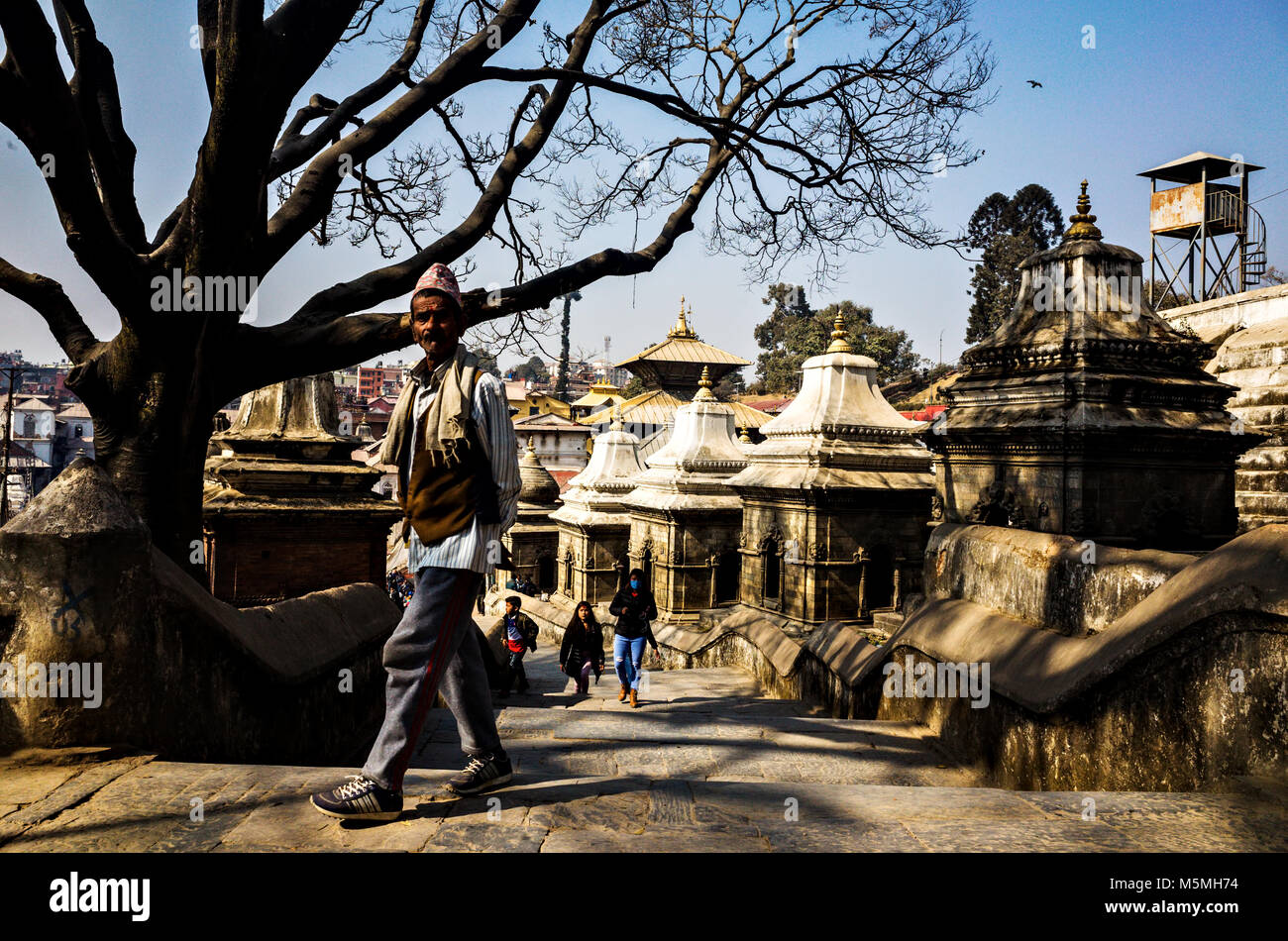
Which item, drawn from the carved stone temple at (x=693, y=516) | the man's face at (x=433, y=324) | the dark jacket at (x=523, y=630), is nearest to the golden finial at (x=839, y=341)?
the carved stone temple at (x=693, y=516)

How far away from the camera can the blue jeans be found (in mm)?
10086

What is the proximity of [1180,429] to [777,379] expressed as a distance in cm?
6453

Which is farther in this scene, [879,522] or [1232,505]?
[879,522]

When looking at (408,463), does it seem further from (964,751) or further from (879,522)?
(879,522)

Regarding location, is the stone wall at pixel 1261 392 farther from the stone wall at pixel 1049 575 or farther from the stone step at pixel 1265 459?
the stone wall at pixel 1049 575

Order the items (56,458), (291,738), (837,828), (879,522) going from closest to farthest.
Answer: (837,828) → (291,738) → (879,522) → (56,458)

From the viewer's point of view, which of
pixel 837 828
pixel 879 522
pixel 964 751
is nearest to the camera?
pixel 837 828

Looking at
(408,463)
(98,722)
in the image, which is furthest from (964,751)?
(98,722)

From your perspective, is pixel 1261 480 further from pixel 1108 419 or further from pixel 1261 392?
pixel 1108 419

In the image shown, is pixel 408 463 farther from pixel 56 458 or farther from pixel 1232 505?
pixel 56 458

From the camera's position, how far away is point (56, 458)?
64875 mm

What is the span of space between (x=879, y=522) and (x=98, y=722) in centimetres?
1599
